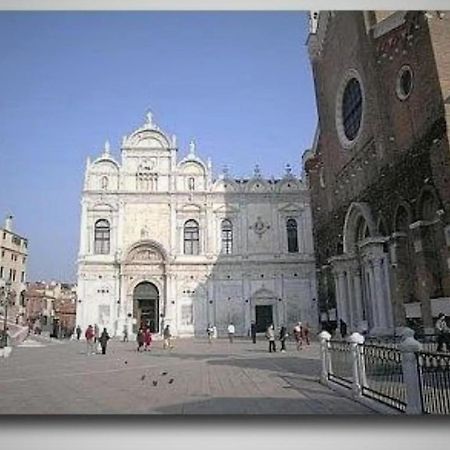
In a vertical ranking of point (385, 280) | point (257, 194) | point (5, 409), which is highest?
point (257, 194)

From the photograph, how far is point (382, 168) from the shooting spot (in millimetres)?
7055

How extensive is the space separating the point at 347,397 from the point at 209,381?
167cm

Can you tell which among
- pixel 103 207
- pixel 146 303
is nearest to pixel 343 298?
pixel 146 303

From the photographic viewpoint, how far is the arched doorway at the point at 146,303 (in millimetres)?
16469

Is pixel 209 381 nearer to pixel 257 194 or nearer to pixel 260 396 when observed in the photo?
pixel 260 396

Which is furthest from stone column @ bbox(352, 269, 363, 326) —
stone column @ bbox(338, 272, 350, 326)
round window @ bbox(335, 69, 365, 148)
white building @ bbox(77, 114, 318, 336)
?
white building @ bbox(77, 114, 318, 336)

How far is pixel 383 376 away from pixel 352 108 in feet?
19.1

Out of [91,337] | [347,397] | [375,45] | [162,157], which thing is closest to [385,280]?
[347,397]

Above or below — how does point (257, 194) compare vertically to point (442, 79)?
above

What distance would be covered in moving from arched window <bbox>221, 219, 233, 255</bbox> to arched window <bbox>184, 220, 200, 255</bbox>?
103 centimetres

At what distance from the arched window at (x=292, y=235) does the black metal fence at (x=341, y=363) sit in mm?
7949

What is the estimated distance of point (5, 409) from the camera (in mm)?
4203

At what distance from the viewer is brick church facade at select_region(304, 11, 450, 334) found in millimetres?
5527

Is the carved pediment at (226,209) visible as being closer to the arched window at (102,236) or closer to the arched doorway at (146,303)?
the arched doorway at (146,303)
